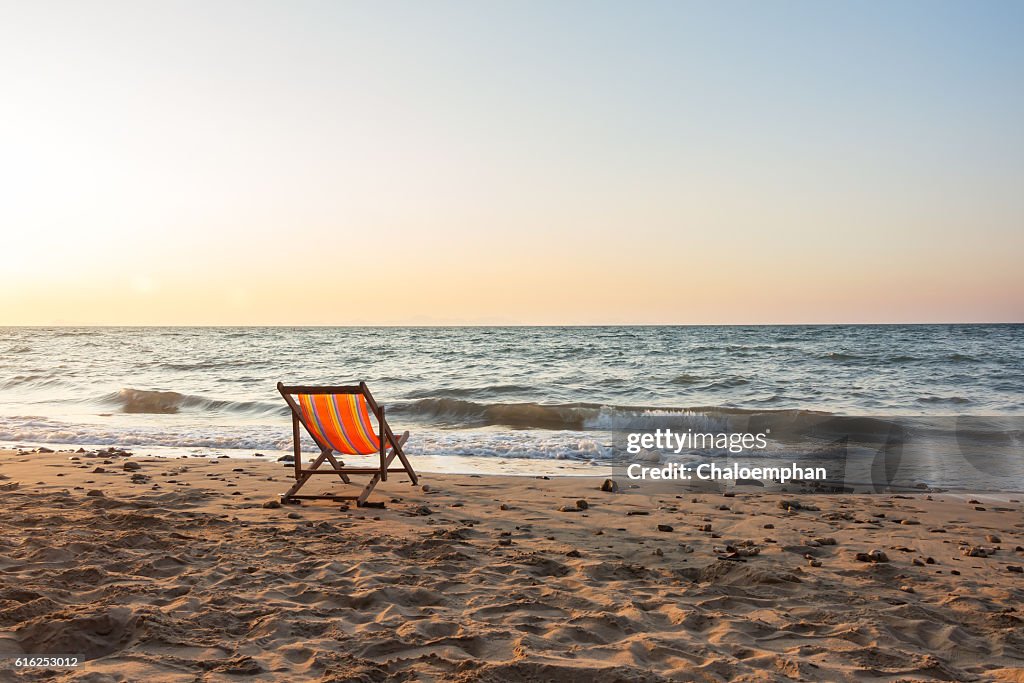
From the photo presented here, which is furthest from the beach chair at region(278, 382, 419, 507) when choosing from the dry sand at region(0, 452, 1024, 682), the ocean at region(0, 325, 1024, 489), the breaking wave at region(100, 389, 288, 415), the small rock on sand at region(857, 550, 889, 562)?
the breaking wave at region(100, 389, 288, 415)

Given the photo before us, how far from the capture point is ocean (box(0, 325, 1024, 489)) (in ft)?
35.4

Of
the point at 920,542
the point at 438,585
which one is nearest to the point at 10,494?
the point at 438,585

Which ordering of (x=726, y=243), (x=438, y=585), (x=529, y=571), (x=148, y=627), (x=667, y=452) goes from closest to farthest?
(x=148, y=627)
(x=438, y=585)
(x=529, y=571)
(x=667, y=452)
(x=726, y=243)

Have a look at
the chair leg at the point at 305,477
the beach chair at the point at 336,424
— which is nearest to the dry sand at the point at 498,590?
the chair leg at the point at 305,477

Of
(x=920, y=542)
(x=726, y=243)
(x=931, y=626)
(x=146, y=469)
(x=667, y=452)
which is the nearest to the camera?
(x=931, y=626)

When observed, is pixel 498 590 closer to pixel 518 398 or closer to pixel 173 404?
pixel 518 398

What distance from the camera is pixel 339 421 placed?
6.62 metres

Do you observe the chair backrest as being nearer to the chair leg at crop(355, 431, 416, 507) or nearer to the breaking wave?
the chair leg at crop(355, 431, 416, 507)

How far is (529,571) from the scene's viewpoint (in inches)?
170

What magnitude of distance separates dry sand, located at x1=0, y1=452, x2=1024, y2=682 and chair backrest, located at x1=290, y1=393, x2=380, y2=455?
810 millimetres

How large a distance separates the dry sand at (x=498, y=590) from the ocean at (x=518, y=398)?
3.39 metres

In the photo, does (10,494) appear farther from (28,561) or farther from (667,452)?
(667,452)

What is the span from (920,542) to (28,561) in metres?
6.18

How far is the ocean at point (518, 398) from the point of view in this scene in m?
10.8
